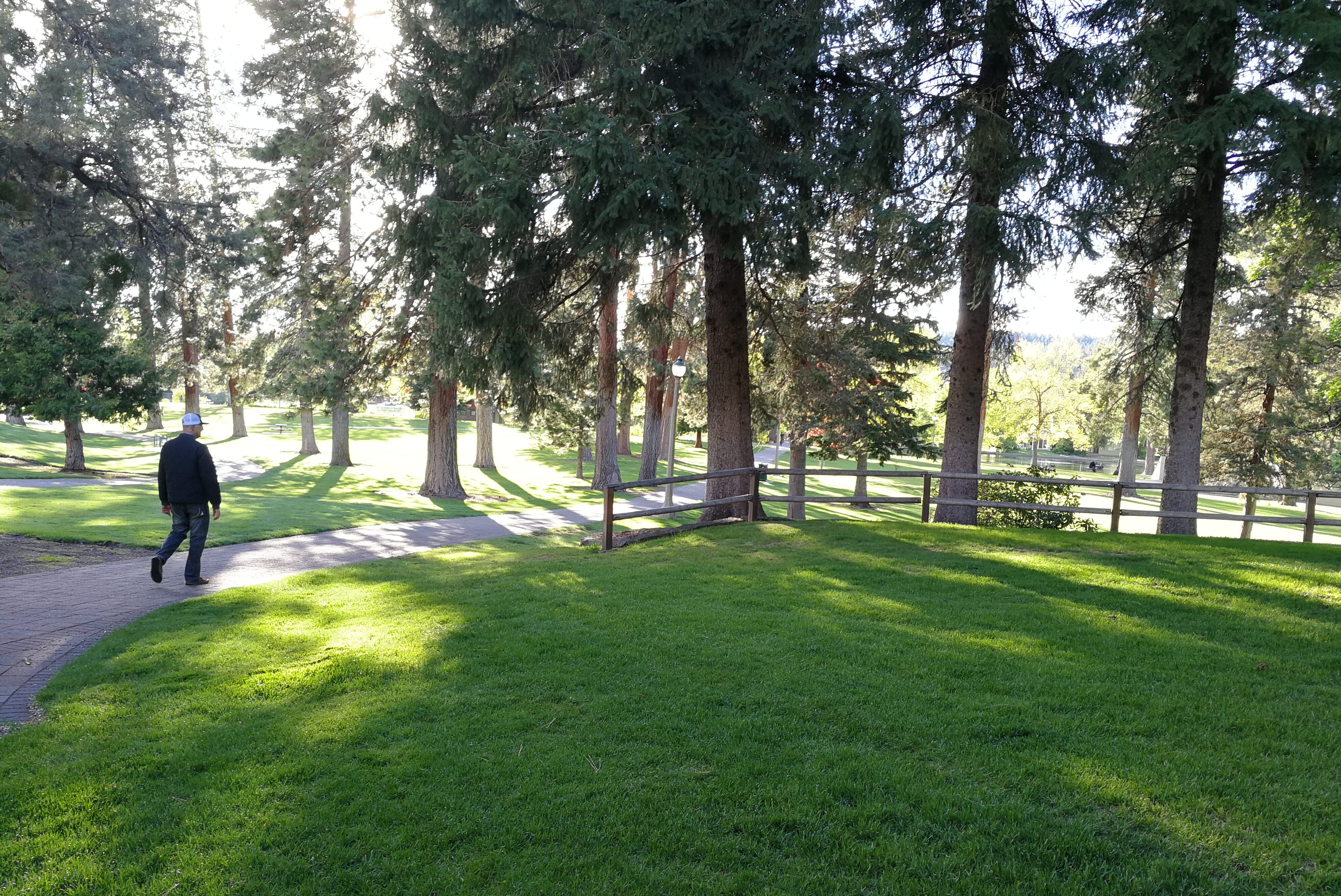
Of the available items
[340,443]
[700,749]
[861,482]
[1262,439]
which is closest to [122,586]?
[700,749]

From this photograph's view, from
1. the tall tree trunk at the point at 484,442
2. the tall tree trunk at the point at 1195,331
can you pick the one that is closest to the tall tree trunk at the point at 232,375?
the tall tree trunk at the point at 484,442

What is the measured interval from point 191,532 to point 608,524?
522cm

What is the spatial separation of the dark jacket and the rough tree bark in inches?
498

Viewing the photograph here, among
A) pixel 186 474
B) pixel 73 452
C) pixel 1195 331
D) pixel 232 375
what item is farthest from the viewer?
pixel 232 375

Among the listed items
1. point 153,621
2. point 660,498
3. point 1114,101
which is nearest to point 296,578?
point 153,621

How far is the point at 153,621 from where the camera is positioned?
7.20 metres

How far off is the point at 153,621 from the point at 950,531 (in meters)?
10.1

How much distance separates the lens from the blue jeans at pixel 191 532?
8.83 meters

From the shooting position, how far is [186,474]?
869 centimetres

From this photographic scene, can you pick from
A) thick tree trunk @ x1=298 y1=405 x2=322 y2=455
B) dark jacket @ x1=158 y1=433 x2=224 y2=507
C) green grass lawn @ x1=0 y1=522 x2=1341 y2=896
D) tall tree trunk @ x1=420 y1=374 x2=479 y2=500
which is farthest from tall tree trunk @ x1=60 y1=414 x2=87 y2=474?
green grass lawn @ x1=0 y1=522 x2=1341 y2=896

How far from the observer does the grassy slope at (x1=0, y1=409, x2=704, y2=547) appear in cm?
1353

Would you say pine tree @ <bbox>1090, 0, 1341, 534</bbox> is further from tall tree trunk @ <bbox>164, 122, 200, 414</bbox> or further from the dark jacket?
tall tree trunk @ <bbox>164, 122, 200, 414</bbox>

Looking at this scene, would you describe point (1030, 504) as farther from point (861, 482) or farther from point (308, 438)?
point (308, 438)

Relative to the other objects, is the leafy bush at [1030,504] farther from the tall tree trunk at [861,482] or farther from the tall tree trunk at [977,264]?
the tall tree trunk at [861,482]
